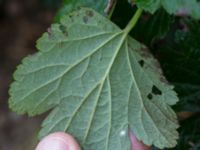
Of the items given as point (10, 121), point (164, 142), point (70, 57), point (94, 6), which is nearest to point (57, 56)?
point (70, 57)

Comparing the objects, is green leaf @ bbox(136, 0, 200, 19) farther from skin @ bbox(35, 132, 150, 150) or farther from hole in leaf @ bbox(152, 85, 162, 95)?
skin @ bbox(35, 132, 150, 150)

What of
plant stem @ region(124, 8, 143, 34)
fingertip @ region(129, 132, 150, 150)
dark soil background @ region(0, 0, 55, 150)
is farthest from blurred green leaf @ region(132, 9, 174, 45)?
dark soil background @ region(0, 0, 55, 150)

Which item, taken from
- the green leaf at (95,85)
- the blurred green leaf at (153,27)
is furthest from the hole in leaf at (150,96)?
the blurred green leaf at (153,27)

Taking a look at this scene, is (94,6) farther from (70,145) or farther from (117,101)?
(70,145)

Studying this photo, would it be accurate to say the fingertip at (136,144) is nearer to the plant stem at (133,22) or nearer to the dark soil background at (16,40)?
the plant stem at (133,22)

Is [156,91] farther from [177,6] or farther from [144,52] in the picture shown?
[177,6]
